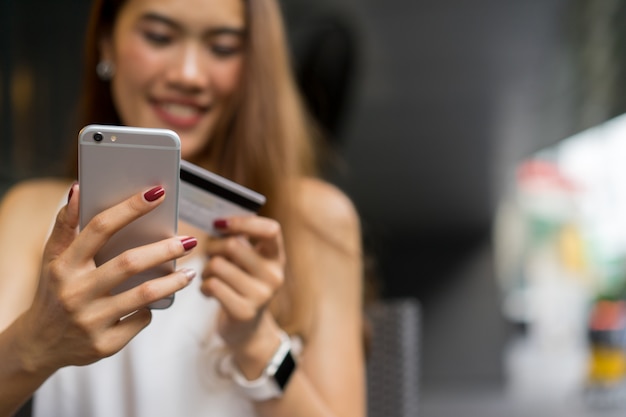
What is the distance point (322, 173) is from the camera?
48.6 inches

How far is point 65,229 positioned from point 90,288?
2.3 inches

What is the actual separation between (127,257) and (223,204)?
6.9 inches

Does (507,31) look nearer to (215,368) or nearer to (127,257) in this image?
(215,368)

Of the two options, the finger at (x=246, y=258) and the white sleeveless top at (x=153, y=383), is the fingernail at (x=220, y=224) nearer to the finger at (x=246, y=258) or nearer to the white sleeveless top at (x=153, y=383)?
the finger at (x=246, y=258)

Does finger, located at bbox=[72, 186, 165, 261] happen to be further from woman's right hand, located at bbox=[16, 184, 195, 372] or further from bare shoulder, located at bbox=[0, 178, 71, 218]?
bare shoulder, located at bbox=[0, 178, 71, 218]

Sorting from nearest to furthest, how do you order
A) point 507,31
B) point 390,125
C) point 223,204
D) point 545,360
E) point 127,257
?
point 127,257 → point 223,204 → point 507,31 → point 390,125 → point 545,360

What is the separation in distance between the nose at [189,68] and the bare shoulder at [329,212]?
246 millimetres

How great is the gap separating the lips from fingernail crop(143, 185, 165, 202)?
0.29 m

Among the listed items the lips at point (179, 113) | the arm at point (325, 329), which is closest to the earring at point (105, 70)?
the lips at point (179, 113)

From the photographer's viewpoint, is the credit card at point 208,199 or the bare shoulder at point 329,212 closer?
the credit card at point 208,199

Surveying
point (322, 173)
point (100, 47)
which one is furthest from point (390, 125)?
point (100, 47)

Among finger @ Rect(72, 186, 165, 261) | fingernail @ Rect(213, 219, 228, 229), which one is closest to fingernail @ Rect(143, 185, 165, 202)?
finger @ Rect(72, 186, 165, 261)

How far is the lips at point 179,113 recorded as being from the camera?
81 cm

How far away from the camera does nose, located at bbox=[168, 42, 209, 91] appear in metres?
0.80
